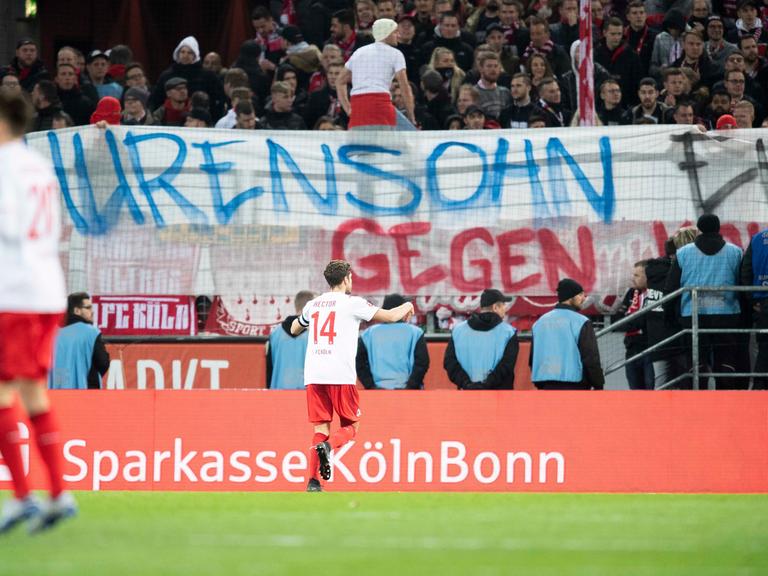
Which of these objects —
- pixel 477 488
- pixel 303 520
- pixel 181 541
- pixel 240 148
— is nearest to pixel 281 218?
pixel 240 148

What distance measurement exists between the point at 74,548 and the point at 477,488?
749cm

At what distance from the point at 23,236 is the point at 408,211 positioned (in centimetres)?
844

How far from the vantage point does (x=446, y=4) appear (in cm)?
1972

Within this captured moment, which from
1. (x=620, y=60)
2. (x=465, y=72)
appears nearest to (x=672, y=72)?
(x=620, y=60)

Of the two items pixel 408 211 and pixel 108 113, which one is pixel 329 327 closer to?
pixel 408 211

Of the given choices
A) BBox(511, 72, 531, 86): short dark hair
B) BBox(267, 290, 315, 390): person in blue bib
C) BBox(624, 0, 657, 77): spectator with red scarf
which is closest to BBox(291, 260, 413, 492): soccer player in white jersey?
BBox(267, 290, 315, 390): person in blue bib

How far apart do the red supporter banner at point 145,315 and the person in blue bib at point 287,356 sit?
1111 mm

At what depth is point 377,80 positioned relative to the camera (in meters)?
15.5

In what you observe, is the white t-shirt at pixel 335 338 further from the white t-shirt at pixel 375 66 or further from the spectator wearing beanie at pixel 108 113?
the spectator wearing beanie at pixel 108 113

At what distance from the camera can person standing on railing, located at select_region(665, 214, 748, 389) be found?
1470 cm

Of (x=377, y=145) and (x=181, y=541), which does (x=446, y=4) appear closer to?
(x=377, y=145)

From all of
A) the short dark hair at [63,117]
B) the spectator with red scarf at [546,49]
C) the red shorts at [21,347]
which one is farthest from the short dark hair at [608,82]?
the red shorts at [21,347]

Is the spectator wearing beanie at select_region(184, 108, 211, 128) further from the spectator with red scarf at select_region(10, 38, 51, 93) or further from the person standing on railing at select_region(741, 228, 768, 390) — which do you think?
the person standing on railing at select_region(741, 228, 768, 390)

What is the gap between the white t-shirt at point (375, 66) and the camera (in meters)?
15.5
